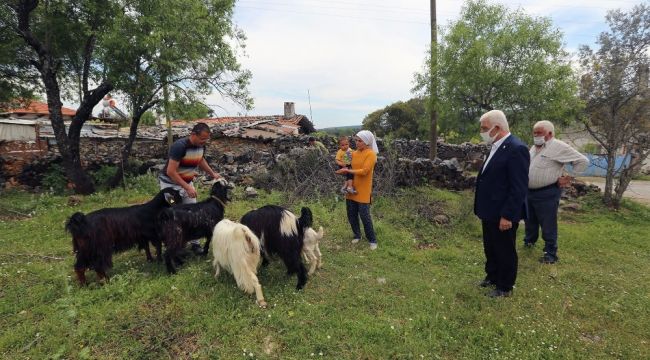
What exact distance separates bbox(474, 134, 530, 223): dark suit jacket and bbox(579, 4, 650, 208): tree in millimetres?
8168

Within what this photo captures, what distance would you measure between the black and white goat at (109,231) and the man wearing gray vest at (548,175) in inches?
207

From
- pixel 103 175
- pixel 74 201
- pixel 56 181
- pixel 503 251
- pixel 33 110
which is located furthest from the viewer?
pixel 33 110

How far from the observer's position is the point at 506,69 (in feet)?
35.2

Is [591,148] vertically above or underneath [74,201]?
above

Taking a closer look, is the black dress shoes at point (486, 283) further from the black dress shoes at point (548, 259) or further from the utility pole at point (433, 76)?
the utility pole at point (433, 76)

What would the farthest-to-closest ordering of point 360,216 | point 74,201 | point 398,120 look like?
point 398,120, point 74,201, point 360,216

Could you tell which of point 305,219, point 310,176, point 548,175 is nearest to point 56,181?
point 310,176

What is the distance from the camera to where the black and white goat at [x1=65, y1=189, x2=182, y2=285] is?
3.69 metres

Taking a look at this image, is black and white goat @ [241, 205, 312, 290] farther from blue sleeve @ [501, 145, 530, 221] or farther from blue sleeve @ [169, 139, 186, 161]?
blue sleeve @ [501, 145, 530, 221]

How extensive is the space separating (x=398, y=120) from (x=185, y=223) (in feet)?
114

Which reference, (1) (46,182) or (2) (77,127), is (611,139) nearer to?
(2) (77,127)

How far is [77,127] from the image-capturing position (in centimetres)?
1000

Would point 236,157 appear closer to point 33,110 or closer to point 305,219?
point 305,219

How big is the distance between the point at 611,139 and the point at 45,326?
40.9ft
